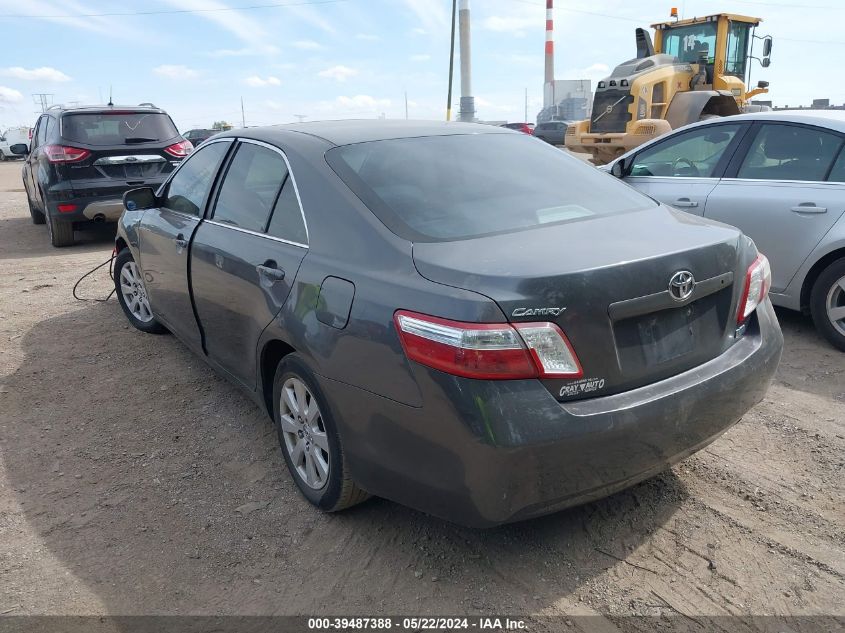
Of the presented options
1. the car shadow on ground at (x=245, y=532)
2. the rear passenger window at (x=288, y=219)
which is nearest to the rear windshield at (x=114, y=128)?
the car shadow on ground at (x=245, y=532)

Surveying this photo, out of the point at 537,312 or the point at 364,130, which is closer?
the point at 537,312

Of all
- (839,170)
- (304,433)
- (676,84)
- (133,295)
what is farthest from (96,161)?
(676,84)

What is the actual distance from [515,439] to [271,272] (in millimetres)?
1414

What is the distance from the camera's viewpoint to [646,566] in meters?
2.65

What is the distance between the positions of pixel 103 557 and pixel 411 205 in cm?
189

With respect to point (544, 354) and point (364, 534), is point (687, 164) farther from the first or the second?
point (364, 534)

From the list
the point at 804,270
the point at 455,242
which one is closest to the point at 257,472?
Result: the point at 455,242

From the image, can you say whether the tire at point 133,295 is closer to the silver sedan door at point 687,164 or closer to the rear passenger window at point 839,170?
the silver sedan door at point 687,164

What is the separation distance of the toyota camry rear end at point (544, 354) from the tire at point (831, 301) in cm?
217

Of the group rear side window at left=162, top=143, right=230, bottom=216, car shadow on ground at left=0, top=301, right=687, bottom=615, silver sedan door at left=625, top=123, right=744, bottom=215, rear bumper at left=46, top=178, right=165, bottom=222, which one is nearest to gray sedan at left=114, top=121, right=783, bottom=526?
car shadow on ground at left=0, top=301, right=687, bottom=615

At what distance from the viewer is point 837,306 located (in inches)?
188

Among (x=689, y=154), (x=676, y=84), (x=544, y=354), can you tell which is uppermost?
(x=676, y=84)

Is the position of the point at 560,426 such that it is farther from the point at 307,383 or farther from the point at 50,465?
the point at 50,465

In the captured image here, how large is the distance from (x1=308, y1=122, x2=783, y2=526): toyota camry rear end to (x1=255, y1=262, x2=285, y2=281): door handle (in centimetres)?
49
